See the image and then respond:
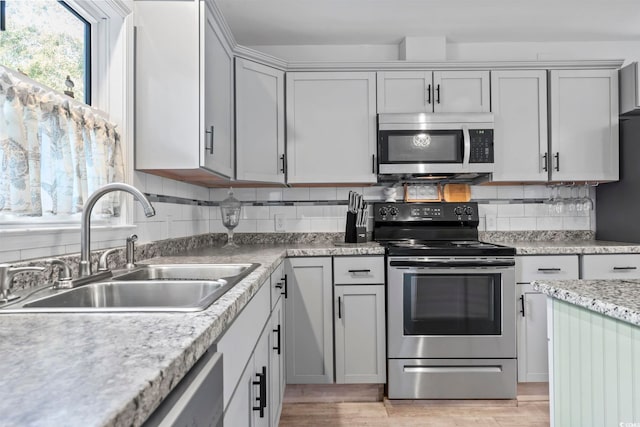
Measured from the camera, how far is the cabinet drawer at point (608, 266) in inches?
93.7

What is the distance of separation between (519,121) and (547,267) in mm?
1007

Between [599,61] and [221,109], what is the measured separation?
8.33 ft

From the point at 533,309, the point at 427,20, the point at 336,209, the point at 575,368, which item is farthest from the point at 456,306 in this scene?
the point at 427,20

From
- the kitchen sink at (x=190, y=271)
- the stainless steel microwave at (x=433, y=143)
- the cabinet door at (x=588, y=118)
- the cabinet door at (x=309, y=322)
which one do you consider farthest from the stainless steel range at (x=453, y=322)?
the kitchen sink at (x=190, y=271)

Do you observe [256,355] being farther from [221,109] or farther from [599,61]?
[599,61]

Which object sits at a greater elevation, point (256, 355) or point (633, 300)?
point (633, 300)

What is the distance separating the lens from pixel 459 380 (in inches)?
91.0

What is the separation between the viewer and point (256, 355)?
51.4 inches

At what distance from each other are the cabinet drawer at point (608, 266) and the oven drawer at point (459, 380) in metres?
0.73

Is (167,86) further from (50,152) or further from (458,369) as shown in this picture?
(458,369)

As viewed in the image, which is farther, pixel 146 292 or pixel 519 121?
pixel 519 121

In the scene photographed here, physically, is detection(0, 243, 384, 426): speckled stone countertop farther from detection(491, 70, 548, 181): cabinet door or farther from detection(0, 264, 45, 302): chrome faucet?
detection(491, 70, 548, 181): cabinet door

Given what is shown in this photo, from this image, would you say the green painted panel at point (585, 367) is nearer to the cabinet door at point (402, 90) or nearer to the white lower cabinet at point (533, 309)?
the white lower cabinet at point (533, 309)

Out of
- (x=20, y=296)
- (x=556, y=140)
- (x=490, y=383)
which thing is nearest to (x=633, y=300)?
(x=20, y=296)
